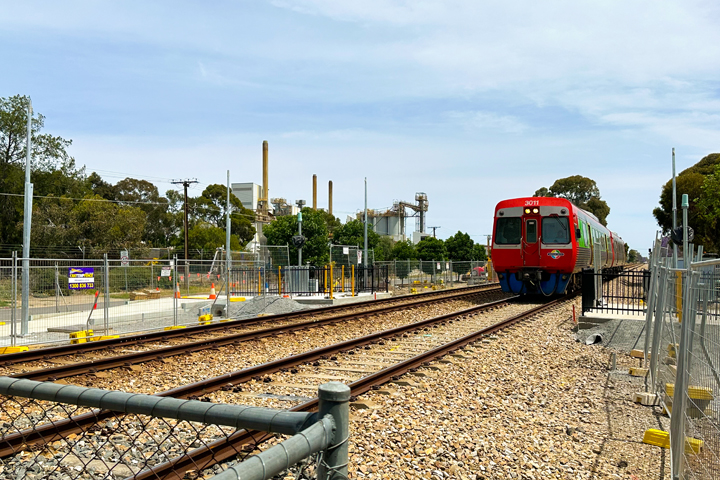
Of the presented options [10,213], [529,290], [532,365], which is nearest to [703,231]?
[529,290]

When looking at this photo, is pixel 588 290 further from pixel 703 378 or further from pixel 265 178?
pixel 265 178

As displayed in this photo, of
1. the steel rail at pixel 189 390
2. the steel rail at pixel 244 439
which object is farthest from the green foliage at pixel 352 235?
the steel rail at pixel 189 390

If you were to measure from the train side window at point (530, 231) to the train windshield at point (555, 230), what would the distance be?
287 millimetres

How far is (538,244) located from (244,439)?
58.0 feet

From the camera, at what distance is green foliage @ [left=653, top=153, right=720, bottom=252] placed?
107 feet

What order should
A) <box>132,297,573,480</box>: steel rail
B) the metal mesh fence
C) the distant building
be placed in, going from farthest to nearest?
the distant building, <box>132,297,573,480</box>: steel rail, the metal mesh fence

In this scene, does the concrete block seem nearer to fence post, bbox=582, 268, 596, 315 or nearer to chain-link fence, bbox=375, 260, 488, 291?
fence post, bbox=582, 268, 596, 315

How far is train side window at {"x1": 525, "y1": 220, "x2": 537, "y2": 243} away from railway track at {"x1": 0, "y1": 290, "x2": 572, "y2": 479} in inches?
276

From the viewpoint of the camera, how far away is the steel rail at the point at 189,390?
4820mm

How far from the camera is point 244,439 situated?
538 cm

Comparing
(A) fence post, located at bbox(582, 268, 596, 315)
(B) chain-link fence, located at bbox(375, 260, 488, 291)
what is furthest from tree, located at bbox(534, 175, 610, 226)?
(A) fence post, located at bbox(582, 268, 596, 315)

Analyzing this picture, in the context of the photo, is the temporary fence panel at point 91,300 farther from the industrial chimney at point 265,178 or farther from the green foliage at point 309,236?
the industrial chimney at point 265,178

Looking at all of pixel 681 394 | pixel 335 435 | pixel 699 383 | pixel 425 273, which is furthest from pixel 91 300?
pixel 425 273

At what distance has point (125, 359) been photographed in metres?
9.94
